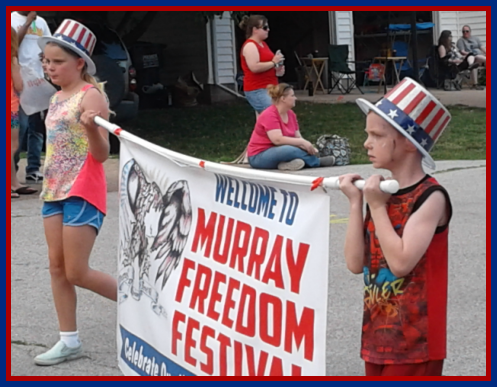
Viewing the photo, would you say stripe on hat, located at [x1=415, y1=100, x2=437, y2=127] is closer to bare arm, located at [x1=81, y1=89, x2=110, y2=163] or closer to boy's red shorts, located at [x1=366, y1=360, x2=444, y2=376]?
boy's red shorts, located at [x1=366, y1=360, x2=444, y2=376]

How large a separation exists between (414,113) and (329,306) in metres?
2.65

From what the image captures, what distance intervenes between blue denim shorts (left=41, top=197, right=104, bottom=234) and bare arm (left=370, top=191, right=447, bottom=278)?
6.06ft

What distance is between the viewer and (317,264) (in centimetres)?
293

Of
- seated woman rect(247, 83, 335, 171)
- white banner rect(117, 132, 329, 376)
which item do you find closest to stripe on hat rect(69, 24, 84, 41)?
white banner rect(117, 132, 329, 376)

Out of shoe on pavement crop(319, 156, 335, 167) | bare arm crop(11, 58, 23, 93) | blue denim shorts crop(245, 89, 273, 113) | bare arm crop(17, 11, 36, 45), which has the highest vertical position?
bare arm crop(17, 11, 36, 45)

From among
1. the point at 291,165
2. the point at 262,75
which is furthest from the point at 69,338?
the point at 262,75

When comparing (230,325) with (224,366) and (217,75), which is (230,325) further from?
(217,75)

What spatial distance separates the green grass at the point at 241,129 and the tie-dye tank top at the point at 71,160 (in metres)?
7.01

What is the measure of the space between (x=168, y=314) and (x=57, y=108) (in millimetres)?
1281

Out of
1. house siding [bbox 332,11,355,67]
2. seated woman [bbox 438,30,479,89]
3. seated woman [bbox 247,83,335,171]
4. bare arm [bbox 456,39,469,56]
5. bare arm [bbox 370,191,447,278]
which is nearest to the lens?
bare arm [bbox 370,191,447,278]

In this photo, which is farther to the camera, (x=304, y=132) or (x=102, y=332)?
(x=304, y=132)

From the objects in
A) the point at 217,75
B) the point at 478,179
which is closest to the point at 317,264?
the point at 478,179

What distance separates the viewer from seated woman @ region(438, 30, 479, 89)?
2242 centimetres

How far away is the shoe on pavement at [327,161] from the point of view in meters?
10.6
